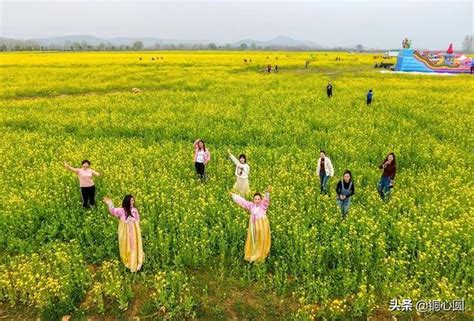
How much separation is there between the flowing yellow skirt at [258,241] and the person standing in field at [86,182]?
5.01 m

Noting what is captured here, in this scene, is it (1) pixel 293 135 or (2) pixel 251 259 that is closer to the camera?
(2) pixel 251 259

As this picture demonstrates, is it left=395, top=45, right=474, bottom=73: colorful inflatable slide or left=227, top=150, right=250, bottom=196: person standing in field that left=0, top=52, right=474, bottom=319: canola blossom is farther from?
left=395, top=45, right=474, bottom=73: colorful inflatable slide

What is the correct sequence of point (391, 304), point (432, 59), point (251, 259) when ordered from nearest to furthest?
1. point (391, 304)
2. point (251, 259)
3. point (432, 59)

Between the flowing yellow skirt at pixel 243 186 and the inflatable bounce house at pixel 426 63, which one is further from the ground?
the inflatable bounce house at pixel 426 63

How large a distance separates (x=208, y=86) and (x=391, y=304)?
104 feet

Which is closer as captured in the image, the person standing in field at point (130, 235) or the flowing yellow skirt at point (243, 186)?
the person standing in field at point (130, 235)

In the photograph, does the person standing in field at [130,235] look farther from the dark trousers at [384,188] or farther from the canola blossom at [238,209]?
the dark trousers at [384,188]

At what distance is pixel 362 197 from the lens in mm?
11859

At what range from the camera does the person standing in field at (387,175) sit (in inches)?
446

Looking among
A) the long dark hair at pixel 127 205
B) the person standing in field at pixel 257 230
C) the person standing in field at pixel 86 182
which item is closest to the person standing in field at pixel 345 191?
the person standing in field at pixel 257 230

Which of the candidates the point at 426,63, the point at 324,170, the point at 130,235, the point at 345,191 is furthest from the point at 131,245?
the point at 426,63

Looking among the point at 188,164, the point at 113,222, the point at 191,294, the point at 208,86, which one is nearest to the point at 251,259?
the point at 191,294

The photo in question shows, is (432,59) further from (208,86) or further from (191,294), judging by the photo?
(191,294)

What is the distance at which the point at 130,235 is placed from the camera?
8586 mm
